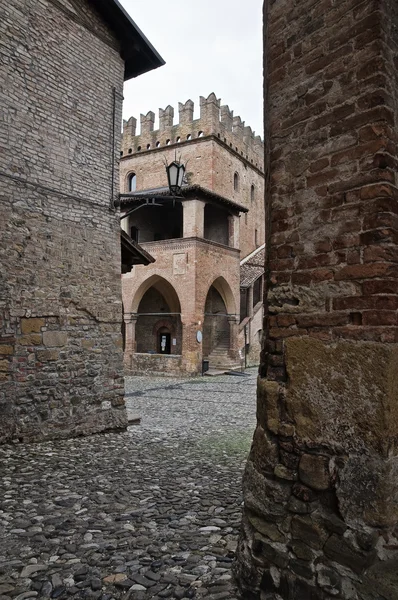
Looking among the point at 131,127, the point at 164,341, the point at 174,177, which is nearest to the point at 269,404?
the point at 174,177

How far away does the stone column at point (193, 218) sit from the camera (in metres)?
18.6

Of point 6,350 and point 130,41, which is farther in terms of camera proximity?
point 130,41

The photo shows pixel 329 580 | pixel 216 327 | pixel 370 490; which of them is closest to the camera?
pixel 370 490

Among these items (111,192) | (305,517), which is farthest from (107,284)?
(305,517)

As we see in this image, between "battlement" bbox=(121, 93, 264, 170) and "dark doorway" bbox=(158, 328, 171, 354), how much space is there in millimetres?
10673

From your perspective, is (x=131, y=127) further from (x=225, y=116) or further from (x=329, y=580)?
(x=329, y=580)

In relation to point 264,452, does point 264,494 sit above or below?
below

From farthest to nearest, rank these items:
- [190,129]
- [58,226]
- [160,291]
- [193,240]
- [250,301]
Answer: [190,129] < [250,301] < [160,291] < [193,240] < [58,226]

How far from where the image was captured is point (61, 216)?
6977 mm

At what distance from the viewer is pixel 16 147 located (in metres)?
6.37

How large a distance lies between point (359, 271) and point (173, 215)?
73.3ft

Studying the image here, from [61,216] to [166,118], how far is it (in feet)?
64.6

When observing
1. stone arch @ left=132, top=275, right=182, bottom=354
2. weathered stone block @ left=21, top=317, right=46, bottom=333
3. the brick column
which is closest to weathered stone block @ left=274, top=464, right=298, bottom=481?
the brick column

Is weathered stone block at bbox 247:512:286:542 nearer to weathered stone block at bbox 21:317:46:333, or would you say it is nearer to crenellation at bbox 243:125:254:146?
weathered stone block at bbox 21:317:46:333
